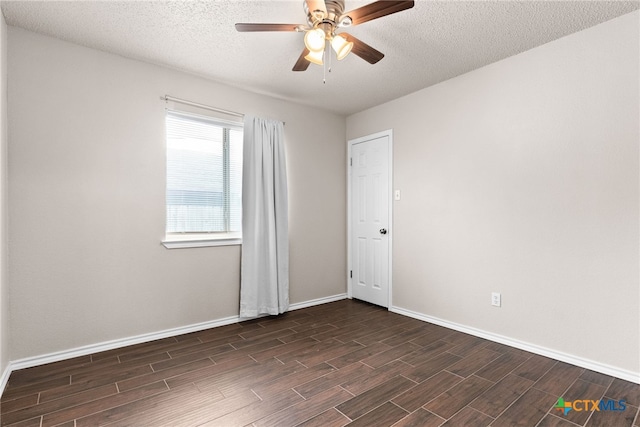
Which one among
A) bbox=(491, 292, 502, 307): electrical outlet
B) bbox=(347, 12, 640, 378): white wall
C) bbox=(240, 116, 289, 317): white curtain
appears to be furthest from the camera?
bbox=(240, 116, 289, 317): white curtain

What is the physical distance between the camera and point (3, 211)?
7.56 feet

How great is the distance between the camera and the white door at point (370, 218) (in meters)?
4.08

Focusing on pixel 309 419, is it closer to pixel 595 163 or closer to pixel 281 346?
pixel 281 346

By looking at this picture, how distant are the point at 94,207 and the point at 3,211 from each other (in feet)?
1.87

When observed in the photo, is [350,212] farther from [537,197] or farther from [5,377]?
[5,377]

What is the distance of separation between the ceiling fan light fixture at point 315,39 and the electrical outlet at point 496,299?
8.50 feet

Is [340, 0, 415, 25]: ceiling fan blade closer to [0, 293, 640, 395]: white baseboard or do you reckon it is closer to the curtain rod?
the curtain rod

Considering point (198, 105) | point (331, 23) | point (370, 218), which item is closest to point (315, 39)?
point (331, 23)

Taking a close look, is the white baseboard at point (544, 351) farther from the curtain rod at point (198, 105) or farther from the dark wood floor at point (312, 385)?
the curtain rod at point (198, 105)

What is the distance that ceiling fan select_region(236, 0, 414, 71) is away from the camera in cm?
187

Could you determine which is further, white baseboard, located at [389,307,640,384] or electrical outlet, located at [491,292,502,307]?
electrical outlet, located at [491,292,502,307]

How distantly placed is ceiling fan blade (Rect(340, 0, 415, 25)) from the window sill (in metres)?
2.41

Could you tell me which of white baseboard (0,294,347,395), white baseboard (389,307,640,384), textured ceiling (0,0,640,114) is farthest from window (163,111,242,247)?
white baseboard (389,307,640,384)

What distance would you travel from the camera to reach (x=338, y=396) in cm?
210
